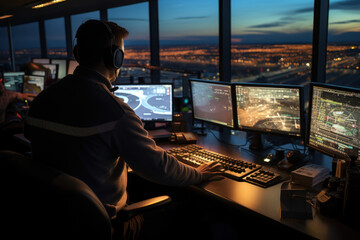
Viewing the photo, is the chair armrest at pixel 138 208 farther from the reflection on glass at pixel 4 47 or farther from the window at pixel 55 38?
the reflection on glass at pixel 4 47

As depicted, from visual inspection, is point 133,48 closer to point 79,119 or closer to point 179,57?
point 179,57

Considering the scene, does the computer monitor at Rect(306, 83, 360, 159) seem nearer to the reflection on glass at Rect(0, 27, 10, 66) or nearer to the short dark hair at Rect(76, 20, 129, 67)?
the short dark hair at Rect(76, 20, 129, 67)

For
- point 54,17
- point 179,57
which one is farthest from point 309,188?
point 54,17

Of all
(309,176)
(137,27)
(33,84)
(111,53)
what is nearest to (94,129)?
(111,53)

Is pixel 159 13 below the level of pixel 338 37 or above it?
above

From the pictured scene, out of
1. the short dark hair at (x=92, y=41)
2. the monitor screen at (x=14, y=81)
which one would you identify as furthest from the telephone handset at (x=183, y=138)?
the monitor screen at (x=14, y=81)

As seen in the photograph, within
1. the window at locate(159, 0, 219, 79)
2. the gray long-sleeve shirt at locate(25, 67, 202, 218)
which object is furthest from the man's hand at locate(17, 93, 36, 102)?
the gray long-sleeve shirt at locate(25, 67, 202, 218)

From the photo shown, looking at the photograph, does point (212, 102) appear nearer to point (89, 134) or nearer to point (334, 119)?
point (334, 119)
